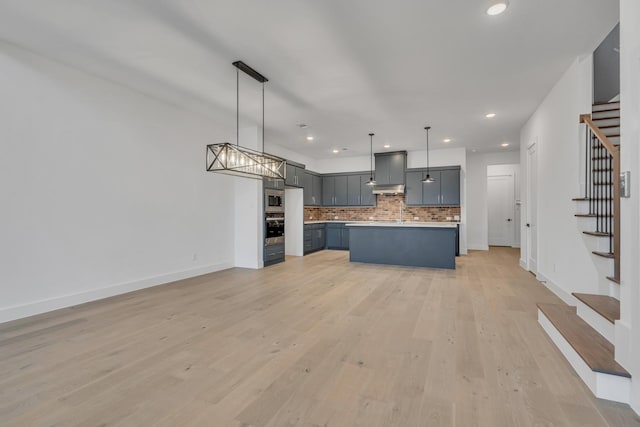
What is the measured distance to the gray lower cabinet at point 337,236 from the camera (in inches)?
347

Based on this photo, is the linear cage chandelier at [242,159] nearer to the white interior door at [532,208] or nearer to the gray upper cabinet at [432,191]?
the white interior door at [532,208]

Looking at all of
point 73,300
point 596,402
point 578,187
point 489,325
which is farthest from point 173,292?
point 578,187

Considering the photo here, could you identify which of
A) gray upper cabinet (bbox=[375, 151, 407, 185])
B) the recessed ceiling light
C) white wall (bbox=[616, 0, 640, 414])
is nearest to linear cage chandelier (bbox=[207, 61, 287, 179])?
the recessed ceiling light

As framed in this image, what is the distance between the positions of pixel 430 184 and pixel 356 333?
603 centimetres

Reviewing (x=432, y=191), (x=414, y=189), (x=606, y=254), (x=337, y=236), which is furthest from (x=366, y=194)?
(x=606, y=254)

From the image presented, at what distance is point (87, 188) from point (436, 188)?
24.0 ft

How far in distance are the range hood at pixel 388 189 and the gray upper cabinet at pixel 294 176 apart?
211cm

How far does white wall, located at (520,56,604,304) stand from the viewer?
330 centimetres

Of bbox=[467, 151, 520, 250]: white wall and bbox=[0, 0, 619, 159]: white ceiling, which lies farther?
bbox=[467, 151, 520, 250]: white wall

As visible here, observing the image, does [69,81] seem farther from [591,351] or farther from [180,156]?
[591,351]

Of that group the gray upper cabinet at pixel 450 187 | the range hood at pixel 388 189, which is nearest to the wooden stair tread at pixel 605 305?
the gray upper cabinet at pixel 450 187

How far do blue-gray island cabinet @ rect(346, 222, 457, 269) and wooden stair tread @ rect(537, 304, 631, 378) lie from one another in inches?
114

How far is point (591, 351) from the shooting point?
6.76 ft

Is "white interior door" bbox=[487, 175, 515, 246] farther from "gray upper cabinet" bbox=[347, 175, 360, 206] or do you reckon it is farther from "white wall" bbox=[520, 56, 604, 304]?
"white wall" bbox=[520, 56, 604, 304]
